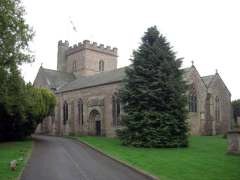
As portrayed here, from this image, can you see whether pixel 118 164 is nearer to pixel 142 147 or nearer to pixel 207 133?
pixel 142 147

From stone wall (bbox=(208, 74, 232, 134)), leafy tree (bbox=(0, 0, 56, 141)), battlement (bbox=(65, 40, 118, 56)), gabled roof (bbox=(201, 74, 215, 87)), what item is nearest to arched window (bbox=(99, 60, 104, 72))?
battlement (bbox=(65, 40, 118, 56))

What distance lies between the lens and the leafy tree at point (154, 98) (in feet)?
91.8

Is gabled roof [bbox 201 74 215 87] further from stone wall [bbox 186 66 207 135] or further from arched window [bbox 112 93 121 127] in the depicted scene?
arched window [bbox 112 93 121 127]

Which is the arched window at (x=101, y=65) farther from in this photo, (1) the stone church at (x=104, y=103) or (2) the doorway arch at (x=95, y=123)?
(2) the doorway arch at (x=95, y=123)

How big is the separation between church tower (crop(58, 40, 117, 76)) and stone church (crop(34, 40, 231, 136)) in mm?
277

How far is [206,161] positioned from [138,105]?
463 inches

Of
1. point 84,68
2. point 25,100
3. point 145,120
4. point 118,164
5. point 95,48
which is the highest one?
point 95,48

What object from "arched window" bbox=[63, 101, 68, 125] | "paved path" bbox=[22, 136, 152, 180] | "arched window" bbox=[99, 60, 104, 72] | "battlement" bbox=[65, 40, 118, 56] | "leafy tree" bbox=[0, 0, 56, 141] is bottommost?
"paved path" bbox=[22, 136, 152, 180]

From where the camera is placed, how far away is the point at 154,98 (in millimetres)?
28562

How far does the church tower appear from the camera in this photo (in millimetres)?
62250

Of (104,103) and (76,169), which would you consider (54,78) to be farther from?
(76,169)

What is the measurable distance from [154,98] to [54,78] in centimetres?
3410

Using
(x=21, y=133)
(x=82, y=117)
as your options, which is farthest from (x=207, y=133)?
(x=21, y=133)

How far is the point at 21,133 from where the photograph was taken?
3622cm
